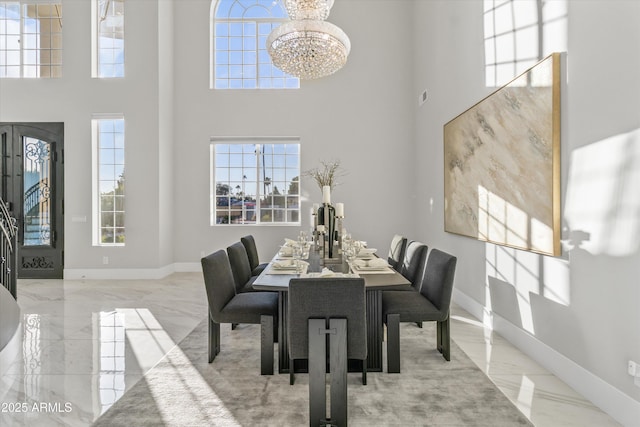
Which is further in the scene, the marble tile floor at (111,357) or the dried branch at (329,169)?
the dried branch at (329,169)

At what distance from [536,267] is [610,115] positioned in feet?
4.09

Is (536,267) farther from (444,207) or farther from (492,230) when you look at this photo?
(444,207)

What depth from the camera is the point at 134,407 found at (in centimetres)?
225

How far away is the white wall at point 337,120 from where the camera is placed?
21.9ft

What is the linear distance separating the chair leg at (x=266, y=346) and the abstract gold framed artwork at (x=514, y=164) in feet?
6.86

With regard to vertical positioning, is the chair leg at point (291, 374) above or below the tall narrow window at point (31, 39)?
below

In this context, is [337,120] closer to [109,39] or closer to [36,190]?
[109,39]

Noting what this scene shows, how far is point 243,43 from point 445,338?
246 inches

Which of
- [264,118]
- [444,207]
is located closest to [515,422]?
[444,207]

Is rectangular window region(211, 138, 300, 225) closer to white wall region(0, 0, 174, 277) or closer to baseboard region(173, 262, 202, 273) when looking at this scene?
baseboard region(173, 262, 202, 273)

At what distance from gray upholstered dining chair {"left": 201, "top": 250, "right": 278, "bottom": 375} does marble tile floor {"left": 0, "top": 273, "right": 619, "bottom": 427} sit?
758 mm

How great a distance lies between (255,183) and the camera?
6.86 m

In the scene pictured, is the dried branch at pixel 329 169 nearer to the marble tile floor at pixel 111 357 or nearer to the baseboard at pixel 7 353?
the marble tile floor at pixel 111 357

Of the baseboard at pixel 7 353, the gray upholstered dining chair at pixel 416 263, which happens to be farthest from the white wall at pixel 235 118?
the baseboard at pixel 7 353
